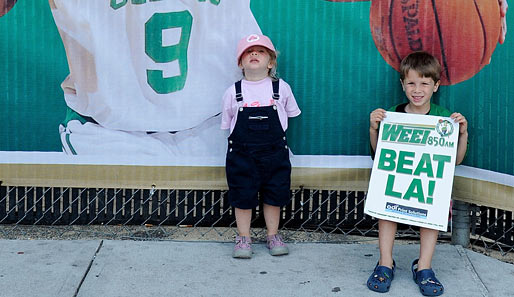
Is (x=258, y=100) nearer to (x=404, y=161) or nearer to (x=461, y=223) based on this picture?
(x=404, y=161)

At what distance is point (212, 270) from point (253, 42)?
4.54ft

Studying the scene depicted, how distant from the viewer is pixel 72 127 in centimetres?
445

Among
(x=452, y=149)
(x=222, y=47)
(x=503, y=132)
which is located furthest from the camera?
(x=222, y=47)

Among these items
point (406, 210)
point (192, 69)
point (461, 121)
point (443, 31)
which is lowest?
point (406, 210)

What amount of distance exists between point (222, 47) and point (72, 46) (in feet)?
3.22

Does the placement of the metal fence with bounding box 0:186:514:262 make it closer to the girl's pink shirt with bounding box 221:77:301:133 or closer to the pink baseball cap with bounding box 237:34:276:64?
the girl's pink shirt with bounding box 221:77:301:133

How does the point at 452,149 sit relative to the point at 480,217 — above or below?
above

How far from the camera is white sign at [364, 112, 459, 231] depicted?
3742 millimetres

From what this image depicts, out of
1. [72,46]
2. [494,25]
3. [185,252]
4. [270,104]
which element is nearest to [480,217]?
[494,25]

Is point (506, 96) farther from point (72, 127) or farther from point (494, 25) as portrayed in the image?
point (72, 127)

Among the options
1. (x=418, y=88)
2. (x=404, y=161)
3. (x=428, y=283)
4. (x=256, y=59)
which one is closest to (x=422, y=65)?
(x=418, y=88)

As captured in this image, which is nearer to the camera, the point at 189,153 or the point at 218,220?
the point at 189,153

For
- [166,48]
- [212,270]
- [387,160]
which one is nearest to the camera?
[387,160]

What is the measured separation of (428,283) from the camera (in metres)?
3.65
